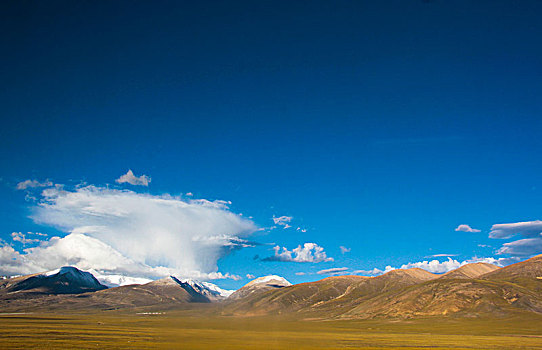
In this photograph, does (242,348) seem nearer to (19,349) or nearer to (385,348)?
(385,348)

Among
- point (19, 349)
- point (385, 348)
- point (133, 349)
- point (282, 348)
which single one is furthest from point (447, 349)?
point (19, 349)

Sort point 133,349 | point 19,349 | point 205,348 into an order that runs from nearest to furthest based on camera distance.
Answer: point 19,349, point 133,349, point 205,348

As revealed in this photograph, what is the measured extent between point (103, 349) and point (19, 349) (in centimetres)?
1517

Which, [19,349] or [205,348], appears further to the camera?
[205,348]

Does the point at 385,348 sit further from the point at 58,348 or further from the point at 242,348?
the point at 58,348

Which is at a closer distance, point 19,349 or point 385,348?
point 19,349

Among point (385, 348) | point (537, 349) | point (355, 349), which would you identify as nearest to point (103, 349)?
point (355, 349)

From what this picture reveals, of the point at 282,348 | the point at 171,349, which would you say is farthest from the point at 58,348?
the point at 282,348

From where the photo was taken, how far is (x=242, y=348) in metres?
95.8

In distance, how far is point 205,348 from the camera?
93.1 metres

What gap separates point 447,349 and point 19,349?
316ft

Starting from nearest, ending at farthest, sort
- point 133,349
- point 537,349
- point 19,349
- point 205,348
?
1. point 19,349
2. point 133,349
3. point 205,348
4. point 537,349

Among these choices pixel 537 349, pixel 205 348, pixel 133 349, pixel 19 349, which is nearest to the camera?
pixel 19 349

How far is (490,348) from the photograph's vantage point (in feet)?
343
